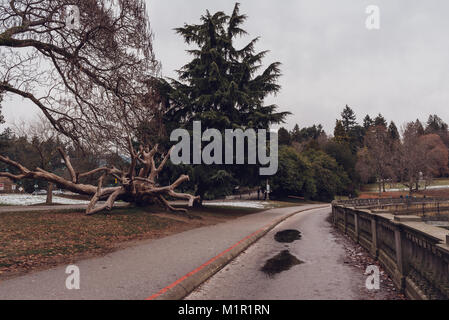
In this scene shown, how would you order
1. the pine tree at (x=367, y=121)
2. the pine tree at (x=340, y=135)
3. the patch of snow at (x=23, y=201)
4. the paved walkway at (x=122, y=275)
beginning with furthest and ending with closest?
1. the pine tree at (x=367, y=121)
2. the pine tree at (x=340, y=135)
3. the patch of snow at (x=23, y=201)
4. the paved walkway at (x=122, y=275)

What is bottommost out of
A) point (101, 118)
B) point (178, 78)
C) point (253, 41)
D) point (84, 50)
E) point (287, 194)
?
point (287, 194)

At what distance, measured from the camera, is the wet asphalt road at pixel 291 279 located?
17.5 feet

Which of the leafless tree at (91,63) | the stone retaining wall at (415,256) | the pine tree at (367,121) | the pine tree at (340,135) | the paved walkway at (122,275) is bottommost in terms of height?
the paved walkway at (122,275)

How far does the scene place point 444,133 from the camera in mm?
108125

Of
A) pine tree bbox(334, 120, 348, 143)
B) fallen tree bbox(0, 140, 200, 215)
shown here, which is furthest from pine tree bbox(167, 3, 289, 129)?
pine tree bbox(334, 120, 348, 143)

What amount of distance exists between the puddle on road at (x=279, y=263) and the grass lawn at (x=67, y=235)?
173 inches

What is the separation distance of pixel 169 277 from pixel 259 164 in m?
17.1

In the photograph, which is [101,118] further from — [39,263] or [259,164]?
[259,164]

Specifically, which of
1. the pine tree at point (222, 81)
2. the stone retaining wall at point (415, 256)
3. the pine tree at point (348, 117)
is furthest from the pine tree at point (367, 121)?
the stone retaining wall at point (415, 256)

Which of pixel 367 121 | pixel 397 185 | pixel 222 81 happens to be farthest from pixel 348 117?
pixel 222 81

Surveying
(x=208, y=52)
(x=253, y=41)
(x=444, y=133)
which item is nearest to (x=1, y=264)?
(x=208, y=52)

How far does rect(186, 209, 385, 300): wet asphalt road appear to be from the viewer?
5.33 m

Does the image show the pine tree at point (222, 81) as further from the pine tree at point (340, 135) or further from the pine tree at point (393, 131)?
the pine tree at point (393, 131)

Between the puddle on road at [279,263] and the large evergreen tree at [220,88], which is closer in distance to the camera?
the puddle on road at [279,263]
